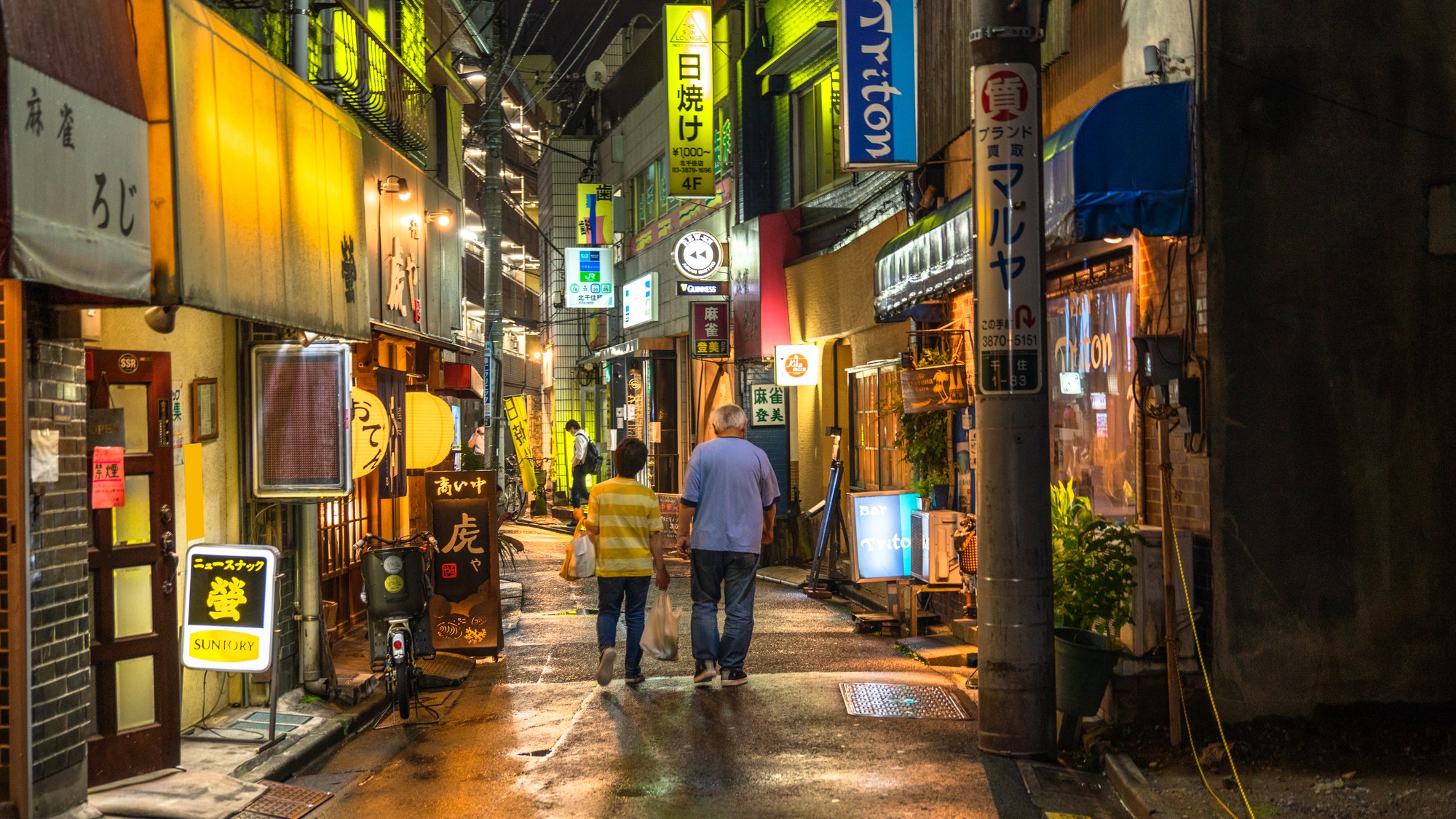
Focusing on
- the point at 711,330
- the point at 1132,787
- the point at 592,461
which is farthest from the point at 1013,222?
the point at 592,461

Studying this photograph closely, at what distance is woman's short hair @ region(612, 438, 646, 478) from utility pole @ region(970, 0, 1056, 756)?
3622mm

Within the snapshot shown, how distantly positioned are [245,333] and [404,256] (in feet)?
16.2

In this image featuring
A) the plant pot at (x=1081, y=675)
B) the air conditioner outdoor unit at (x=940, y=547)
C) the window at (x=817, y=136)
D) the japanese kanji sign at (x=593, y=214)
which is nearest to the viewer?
the plant pot at (x=1081, y=675)

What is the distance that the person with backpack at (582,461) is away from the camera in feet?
100

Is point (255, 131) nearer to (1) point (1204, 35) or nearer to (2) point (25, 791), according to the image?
(2) point (25, 791)

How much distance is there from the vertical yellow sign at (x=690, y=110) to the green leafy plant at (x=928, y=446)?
920 centimetres

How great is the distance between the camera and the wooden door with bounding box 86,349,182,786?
24.5 ft

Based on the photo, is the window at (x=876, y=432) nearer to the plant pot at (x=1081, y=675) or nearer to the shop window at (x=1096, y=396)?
the shop window at (x=1096, y=396)

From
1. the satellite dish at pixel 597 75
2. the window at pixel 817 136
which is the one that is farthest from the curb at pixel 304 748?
the satellite dish at pixel 597 75

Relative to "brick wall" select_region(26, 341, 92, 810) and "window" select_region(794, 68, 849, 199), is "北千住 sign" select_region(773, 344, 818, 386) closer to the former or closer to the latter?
"window" select_region(794, 68, 849, 199)

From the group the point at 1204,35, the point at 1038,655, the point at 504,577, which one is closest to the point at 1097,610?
the point at 1038,655

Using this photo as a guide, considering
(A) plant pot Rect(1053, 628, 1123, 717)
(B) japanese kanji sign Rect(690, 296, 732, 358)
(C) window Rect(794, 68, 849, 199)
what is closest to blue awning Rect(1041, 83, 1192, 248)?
(A) plant pot Rect(1053, 628, 1123, 717)

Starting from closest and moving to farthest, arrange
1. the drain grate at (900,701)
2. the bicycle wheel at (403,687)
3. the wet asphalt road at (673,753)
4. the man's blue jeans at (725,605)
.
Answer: the wet asphalt road at (673,753) < the drain grate at (900,701) < the bicycle wheel at (403,687) < the man's blue jeans at (725,605)

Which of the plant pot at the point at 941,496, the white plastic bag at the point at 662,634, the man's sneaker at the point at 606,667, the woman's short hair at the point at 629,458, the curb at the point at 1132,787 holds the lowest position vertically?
the curb at the point at 1132,787
